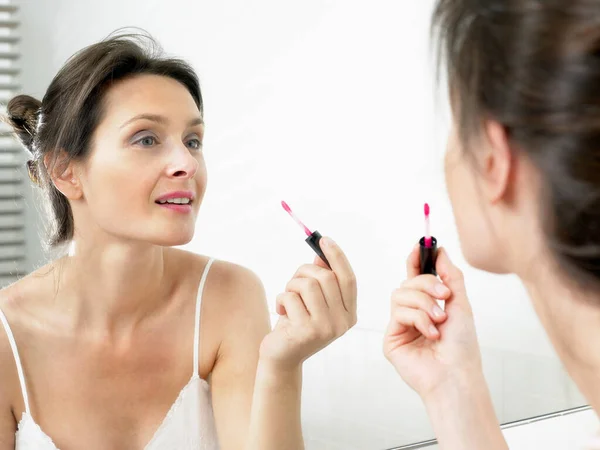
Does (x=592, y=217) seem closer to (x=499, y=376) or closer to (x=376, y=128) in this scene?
(x=376, y=128)

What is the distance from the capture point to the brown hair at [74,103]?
1007 millimetres

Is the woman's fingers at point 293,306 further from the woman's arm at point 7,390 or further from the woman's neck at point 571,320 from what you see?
the woman's arm at point 7,390

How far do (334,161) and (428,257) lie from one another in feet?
2.99

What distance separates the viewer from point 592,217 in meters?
0.49

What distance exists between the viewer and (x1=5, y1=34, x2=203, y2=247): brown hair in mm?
1007

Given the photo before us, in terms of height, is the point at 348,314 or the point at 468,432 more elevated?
the point at 348,314

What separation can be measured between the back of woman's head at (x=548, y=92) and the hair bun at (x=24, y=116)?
2.33ft

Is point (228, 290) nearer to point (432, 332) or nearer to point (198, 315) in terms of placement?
point (198, 315)

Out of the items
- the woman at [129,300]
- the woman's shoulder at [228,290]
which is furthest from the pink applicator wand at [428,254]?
the woman's shoulder at [228,290]

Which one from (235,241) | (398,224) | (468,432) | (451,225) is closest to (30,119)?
(235,241)

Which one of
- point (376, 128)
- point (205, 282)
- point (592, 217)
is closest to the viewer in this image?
point (592, 217)

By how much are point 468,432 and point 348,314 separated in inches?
8.5

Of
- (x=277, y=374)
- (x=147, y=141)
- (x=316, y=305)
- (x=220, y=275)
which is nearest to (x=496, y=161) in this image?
(x=316, y=305)

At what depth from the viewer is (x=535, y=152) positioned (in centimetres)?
50
